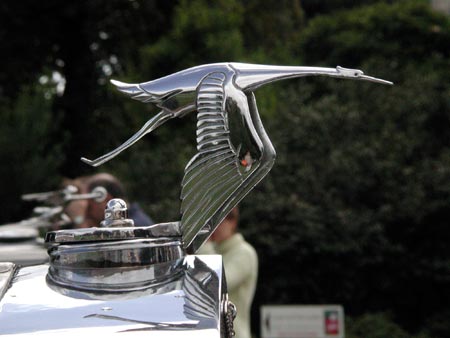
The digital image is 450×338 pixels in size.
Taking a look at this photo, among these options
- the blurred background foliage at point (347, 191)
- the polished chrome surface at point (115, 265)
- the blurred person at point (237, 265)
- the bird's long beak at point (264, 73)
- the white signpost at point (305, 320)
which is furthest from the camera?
the blurred background foliage at point (347, 191)

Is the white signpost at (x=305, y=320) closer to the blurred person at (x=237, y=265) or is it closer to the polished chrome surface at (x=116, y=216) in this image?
the blurred person at (x=237, y=265)

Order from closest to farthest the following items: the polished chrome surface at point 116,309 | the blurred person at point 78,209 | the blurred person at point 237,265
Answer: the polished chrome surface at point 116,309 < the blurred person at point 237,265 < the blurred person at point 78,209

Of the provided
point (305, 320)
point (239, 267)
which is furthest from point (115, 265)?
point (305, 320)

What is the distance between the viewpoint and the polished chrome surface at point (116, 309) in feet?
5.16

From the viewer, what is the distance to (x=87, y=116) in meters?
18.1

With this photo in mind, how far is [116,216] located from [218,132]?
0.24 m

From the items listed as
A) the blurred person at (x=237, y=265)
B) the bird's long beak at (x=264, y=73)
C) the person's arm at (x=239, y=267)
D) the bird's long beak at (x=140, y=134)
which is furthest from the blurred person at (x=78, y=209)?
the bird's long beak at (x=264, y=73)

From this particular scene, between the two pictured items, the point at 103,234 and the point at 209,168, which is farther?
the point at 209,168

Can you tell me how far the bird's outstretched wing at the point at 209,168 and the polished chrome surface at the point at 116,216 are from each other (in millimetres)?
109

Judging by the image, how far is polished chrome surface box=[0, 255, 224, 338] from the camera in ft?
5.16

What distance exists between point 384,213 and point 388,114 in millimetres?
1337

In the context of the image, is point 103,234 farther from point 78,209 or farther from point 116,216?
point 78,209

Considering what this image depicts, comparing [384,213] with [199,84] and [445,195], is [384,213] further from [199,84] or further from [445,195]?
[199,84]

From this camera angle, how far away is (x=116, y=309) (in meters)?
1.63
